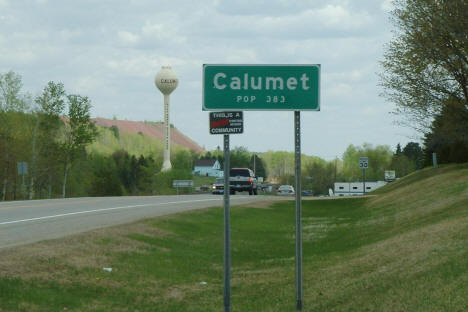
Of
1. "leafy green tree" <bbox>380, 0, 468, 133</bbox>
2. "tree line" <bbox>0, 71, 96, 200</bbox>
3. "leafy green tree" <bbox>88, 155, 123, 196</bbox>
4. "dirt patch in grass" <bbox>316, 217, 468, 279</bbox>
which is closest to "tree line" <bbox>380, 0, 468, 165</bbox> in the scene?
"leafy green tree" <bbox>380, 0, 468, 133</bbox>

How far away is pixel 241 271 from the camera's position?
16500 millimetres

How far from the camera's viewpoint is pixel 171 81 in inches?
4926

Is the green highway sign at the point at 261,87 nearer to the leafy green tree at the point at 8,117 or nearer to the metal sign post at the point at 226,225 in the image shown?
the metal sign post at the point at 226,225

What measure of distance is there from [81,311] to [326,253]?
28.0 feet

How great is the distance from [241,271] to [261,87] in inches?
296

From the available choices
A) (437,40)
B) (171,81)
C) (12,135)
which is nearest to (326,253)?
(437,40)

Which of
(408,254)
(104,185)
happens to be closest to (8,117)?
(104,185)

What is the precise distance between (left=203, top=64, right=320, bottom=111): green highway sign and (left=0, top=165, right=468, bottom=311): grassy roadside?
2.92 m

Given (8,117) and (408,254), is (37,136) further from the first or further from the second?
(408,254)

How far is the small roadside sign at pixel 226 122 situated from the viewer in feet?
30.1

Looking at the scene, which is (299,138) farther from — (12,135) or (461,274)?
(12,135)

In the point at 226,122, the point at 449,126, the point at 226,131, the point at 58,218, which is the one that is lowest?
the point at 58,218

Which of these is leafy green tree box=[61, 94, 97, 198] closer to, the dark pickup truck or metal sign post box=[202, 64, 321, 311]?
the dark pickup truck

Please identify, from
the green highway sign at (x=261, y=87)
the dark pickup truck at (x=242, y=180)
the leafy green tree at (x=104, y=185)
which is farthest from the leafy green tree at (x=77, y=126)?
the green highway sign at (x=261, y=87)
